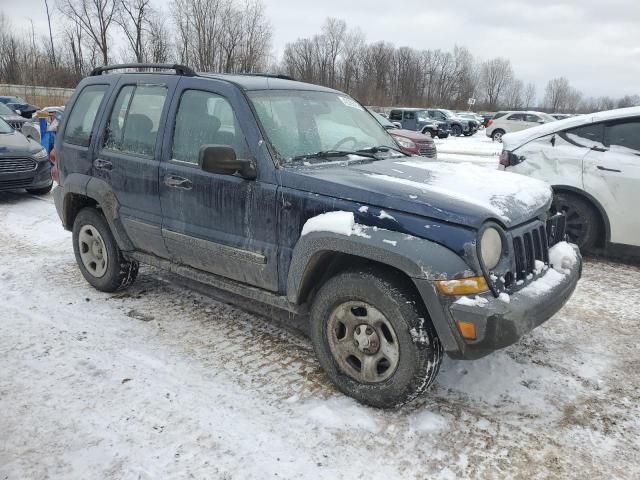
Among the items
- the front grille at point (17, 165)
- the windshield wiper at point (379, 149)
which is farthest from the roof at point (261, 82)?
the front grille at point (17, 165)

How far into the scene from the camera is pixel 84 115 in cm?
479

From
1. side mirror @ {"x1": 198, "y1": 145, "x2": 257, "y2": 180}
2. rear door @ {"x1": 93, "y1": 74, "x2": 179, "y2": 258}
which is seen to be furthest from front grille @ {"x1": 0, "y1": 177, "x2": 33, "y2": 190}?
side mirror @ {"x1": 198, "y1": 145, "x2": 257, "y2": 180}

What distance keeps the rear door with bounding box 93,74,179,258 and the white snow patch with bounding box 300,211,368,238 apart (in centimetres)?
154

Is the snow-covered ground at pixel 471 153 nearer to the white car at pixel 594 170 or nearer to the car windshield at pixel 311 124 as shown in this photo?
the white car at pixel 594 170

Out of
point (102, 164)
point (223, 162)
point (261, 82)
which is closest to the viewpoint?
point (223, 162)

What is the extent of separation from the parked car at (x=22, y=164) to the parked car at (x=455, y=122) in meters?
26.5

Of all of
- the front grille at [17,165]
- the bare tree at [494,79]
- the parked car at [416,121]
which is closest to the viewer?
the front grille at [17,165]

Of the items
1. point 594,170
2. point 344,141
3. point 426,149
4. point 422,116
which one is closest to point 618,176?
point 594,170

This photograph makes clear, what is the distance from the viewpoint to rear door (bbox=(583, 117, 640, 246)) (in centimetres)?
552

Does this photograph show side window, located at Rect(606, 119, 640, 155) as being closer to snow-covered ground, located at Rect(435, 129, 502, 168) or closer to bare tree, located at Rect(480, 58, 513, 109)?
snow-covered ground, located at Rect(435, 129, 502, 168)

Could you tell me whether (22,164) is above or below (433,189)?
below

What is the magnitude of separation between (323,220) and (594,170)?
405cm

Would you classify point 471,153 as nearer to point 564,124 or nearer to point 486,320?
point 564,124

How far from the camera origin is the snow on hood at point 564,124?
5883mm
